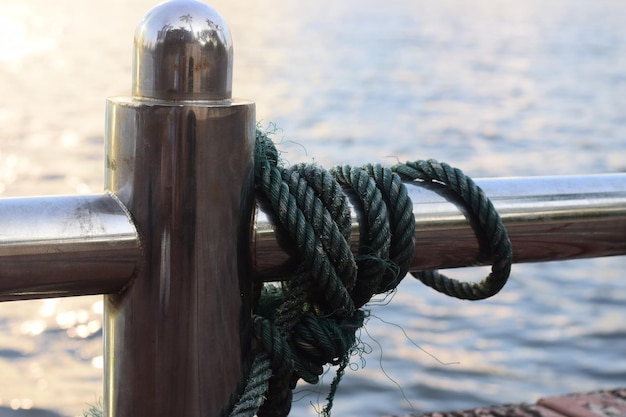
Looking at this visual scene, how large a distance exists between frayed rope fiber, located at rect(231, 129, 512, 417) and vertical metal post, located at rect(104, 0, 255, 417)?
4cm

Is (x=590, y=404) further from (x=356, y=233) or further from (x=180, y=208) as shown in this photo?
(x=180, y=208)

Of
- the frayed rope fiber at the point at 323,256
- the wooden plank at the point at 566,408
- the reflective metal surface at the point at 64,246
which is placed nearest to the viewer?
the reflective metal surface at the point at 64,246

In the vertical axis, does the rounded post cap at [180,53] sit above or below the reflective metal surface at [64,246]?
above

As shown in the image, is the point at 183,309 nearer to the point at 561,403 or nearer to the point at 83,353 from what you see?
the point at 561,403

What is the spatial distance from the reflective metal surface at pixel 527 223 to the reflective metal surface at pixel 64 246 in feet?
0.50

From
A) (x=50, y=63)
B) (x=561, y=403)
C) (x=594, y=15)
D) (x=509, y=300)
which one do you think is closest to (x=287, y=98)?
(x=50, y=63)

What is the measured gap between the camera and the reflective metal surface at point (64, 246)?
3.22ft

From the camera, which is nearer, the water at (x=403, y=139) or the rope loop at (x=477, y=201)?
the rope loop at (x=477, y=201)

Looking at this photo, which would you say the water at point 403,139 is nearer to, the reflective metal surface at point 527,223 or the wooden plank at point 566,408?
the reflective metal surface at point 527,223

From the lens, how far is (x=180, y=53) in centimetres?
103

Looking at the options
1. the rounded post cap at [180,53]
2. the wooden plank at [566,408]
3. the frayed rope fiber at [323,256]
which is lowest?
the wooden plank at [566,408]

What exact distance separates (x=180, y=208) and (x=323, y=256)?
0.16m

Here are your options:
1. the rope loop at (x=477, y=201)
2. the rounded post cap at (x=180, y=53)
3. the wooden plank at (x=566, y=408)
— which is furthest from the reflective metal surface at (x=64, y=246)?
the wooden plank at (x=566, y=408)

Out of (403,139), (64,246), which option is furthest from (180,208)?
(403,139)
